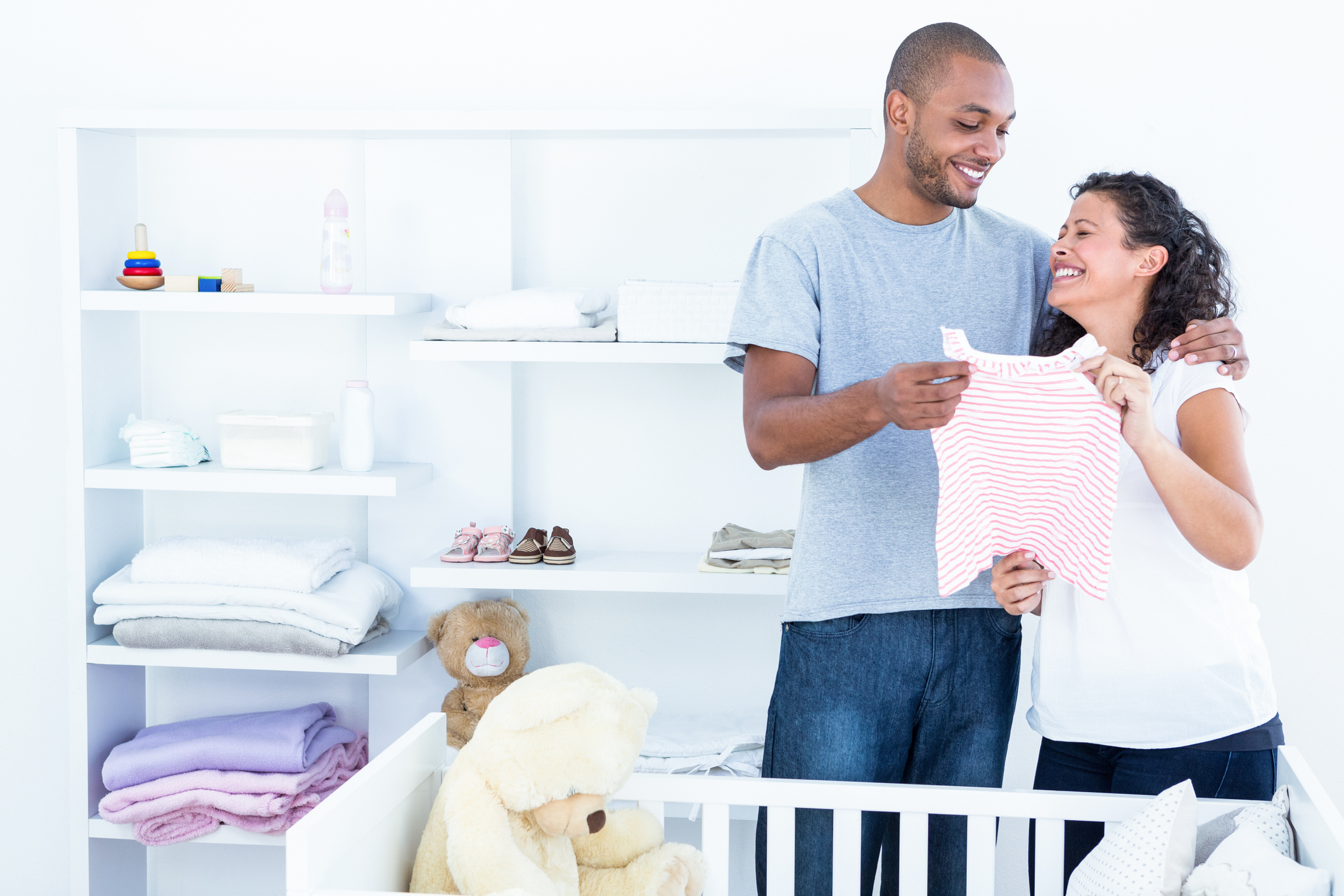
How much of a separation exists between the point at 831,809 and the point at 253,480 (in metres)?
1.31

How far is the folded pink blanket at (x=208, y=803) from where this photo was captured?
2078 millimetres

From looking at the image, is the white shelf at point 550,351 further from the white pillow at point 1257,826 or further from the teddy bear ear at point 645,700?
the white pillow at point 1257,826

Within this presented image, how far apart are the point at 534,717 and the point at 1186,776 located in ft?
2.58

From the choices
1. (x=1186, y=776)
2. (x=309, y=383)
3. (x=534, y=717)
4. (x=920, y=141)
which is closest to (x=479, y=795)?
(x=534, y=717)

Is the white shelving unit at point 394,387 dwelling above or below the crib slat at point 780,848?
above

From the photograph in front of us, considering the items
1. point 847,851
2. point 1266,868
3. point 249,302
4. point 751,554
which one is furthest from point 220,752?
point 1266,868

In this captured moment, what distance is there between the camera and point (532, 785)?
116cm

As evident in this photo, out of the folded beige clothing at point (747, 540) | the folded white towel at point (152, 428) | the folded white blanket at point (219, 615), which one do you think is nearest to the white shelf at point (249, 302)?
the folded white towel at point (152, 428)

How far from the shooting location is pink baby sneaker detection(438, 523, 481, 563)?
2094 millimetres

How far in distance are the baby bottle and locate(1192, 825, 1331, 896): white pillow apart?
1.72 metres

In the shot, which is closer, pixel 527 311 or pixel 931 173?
pixel 931 173

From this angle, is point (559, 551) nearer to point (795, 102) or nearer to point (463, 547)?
point (463, 547)

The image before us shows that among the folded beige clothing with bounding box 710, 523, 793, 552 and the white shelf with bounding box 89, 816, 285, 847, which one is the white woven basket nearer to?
the folded beige clothing with bounding box 710, 523, 793, 552

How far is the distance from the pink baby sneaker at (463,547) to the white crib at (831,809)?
690 mm
